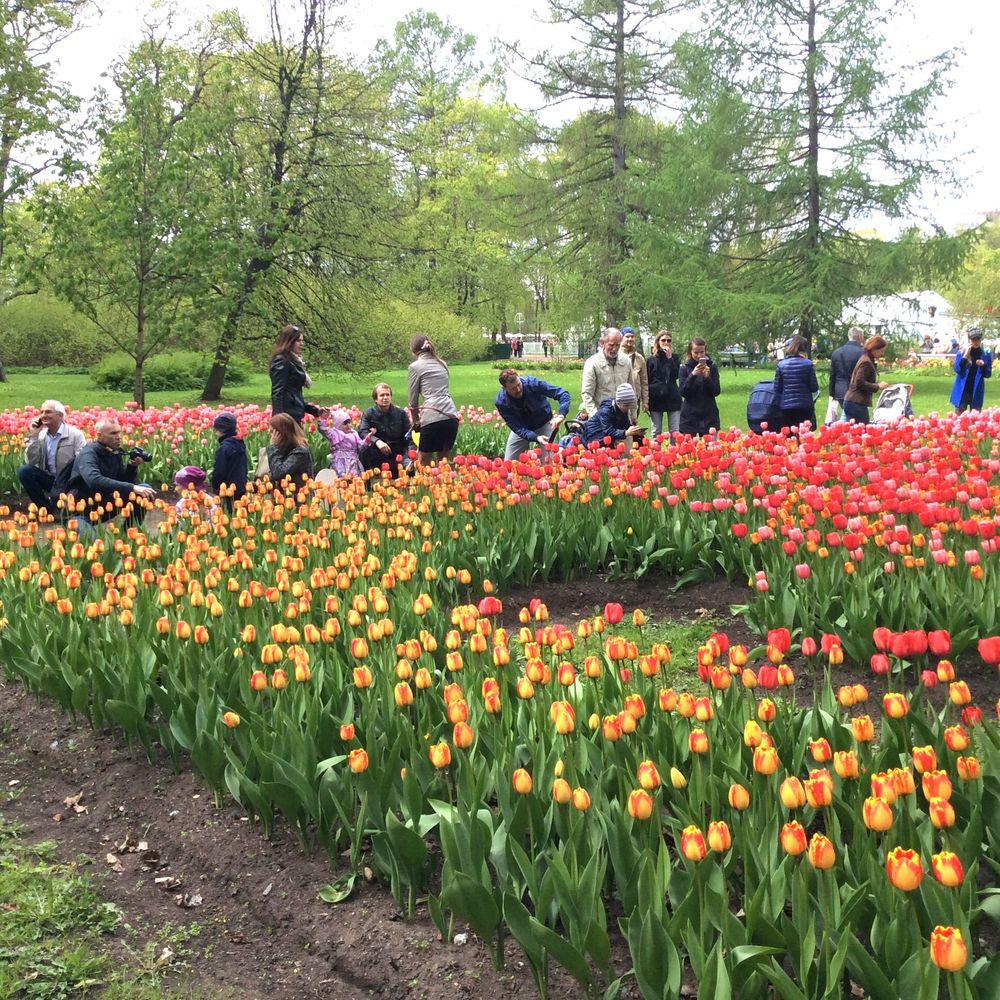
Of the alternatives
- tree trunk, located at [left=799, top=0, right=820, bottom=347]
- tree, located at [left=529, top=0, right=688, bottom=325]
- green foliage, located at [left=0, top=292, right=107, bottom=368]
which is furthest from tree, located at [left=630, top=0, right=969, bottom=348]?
green foliage, located at [left=0, top=292, right=107, bottom=368]

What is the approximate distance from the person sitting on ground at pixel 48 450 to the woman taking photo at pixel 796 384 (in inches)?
254

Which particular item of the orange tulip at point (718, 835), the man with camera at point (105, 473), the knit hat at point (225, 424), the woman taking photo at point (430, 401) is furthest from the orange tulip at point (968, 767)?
the woman taking photo at point (430, 401)

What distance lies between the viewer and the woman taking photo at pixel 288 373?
27.5 feet

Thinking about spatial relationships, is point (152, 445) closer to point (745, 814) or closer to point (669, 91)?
point (745, 814)

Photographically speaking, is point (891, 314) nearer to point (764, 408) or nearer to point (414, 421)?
point (764, 408)

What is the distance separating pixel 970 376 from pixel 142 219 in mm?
12290

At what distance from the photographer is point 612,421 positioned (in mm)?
8719

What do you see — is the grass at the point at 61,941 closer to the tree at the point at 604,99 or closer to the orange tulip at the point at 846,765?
the orange tulip at the point at 846,765

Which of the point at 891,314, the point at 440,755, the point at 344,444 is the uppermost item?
the point at 891,314

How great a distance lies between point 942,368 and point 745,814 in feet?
109

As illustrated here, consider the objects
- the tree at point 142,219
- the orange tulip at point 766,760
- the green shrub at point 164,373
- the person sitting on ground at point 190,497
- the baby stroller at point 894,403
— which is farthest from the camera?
the green shrub at point 164,373

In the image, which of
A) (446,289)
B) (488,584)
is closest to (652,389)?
(488,584)

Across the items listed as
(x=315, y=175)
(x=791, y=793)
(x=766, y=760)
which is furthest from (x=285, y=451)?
(x=315, y=175)

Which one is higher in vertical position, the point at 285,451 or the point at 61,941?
the point at 285,451
